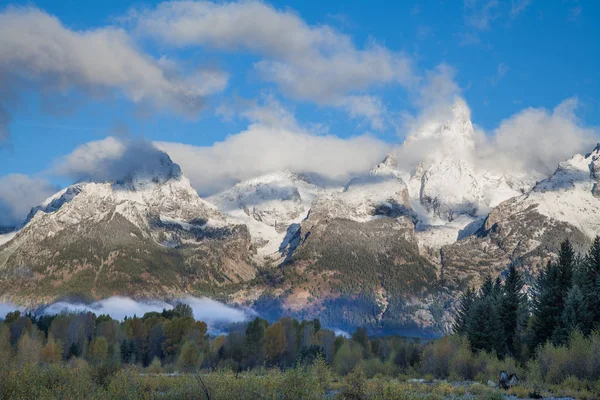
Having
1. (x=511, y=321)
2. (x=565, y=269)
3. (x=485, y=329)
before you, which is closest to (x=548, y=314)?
(x=565, y=269)

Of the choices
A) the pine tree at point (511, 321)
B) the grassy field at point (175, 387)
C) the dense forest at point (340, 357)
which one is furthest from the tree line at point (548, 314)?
the grassy field at point (175, 387)

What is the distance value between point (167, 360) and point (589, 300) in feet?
298

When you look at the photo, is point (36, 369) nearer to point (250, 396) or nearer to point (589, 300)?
point (250, 396)

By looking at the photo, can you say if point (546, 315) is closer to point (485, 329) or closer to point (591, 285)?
point (591, 285)

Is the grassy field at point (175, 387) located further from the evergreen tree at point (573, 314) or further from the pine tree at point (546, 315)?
the pine tree at point (546, 315)

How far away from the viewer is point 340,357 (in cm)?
11275

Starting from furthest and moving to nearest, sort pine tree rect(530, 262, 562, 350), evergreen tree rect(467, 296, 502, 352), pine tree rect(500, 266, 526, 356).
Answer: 1. pine tree rect(500, 266, 526, 356)
2. evergreen tree rect(467, 296, 502, 352)
3. pine tree rect(530, 262, 562, 350)

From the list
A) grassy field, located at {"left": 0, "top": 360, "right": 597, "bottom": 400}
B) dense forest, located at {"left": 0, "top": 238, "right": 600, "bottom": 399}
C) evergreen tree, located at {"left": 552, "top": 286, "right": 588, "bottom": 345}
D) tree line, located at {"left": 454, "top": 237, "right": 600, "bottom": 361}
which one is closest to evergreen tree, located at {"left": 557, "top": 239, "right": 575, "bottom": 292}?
tree line, located at {"left": 454, "top": 237, "right": 600, "bottom": 361}

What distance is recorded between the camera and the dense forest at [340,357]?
34.2 meters

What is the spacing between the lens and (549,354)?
60.2 m

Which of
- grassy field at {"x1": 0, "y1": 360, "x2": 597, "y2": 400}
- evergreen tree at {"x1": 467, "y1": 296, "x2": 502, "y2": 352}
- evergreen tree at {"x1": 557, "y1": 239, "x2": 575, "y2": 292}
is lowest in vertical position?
grassy field at {"x1": 0, "y1": 360, "x2": 597, "y2": 400}

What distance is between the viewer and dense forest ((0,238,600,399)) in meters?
34.2

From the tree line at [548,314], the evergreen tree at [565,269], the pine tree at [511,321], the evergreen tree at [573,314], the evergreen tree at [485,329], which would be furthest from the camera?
the pine tree at [511,321]

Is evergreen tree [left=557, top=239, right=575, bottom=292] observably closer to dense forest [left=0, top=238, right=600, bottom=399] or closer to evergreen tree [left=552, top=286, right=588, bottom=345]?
dense forest [left=0, top=238, right=600, bottom=399]
